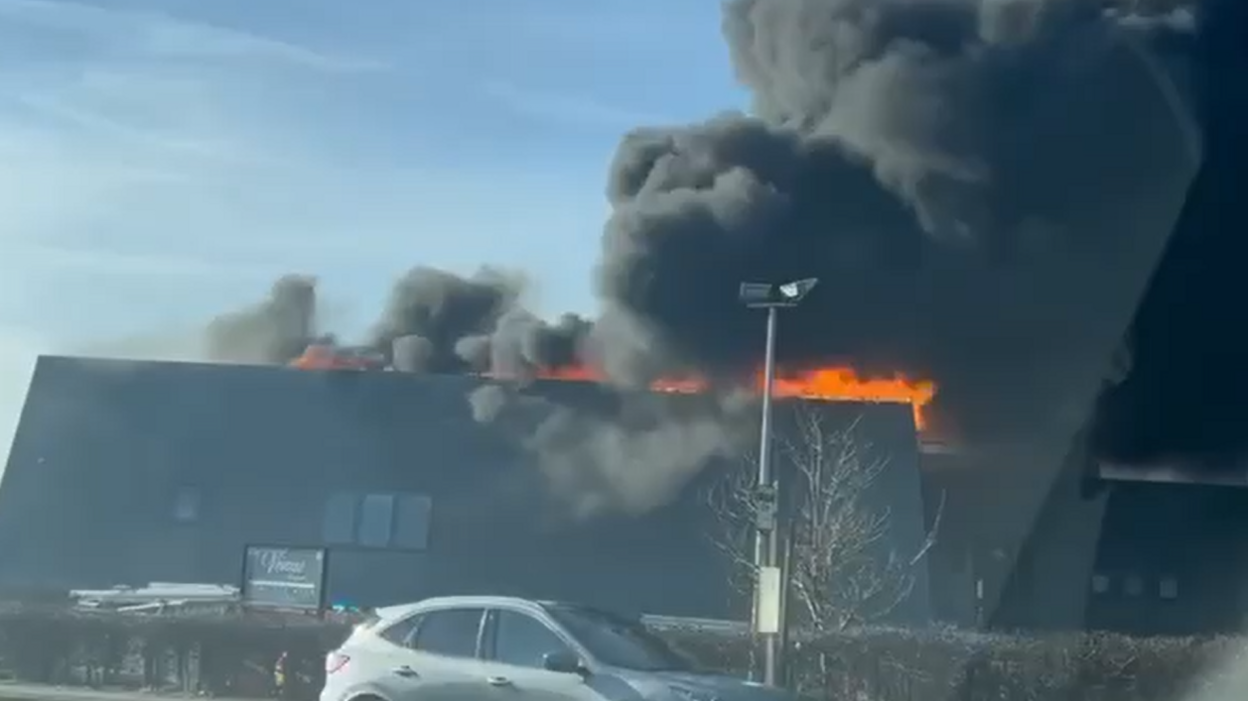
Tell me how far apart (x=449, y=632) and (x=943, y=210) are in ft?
71.4

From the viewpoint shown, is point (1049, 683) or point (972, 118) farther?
point (972, 118)

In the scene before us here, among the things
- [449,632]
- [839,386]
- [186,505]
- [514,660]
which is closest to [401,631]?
[449,632]

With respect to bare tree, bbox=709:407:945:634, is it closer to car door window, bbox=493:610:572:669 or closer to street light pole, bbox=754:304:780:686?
street light pole, bbox=754:304:780:686

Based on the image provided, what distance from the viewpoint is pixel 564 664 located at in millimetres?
10859

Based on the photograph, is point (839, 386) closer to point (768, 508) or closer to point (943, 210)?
point (943, 210)

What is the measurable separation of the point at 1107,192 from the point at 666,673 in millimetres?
24320

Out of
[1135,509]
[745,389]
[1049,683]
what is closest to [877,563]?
[745,389]

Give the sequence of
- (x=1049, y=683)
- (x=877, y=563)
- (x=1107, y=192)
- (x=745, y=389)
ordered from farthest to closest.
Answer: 1. (x=1107, y=192)
2. (x=745, y=389)
3. (x=877, y=563)
4. (x=1049, y=683)

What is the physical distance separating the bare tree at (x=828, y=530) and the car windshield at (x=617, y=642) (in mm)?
8551

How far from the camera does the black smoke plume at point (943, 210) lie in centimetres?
3155

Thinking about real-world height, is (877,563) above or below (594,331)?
below

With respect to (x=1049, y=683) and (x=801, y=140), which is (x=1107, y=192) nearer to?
(x=801, y=140)

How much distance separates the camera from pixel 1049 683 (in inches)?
727

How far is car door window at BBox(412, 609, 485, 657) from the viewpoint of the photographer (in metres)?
11.4
